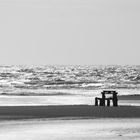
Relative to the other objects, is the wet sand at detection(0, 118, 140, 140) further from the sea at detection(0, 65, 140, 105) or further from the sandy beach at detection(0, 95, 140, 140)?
the sea at detection(0, 65, 140, 105)

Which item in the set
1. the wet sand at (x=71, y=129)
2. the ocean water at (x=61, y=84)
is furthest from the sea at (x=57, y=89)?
the wet sand at (x=71, y=129)

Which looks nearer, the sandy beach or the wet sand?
the wet sand

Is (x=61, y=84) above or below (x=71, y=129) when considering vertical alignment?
below

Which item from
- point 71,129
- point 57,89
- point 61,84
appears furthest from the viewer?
point 61,84

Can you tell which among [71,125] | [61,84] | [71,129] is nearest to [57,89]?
[61,84]

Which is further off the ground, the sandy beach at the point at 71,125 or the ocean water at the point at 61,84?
the sandy beach at the point at 71,125

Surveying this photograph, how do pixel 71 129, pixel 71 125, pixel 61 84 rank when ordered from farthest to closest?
pixel 61 84
pixel 71 125
pixel 71 129

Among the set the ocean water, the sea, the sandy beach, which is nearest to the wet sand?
the sandy beach

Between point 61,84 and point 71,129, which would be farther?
point 61,84

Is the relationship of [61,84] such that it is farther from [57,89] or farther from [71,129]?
[71,129]

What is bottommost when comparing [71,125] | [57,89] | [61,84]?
[61,84]

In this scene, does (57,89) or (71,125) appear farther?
(57,89)

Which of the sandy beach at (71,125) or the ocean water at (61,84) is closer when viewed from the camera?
the sandy beach at (71,125)

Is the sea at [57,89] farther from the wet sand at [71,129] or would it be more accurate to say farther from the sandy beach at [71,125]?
the wet sand at [71,129]
